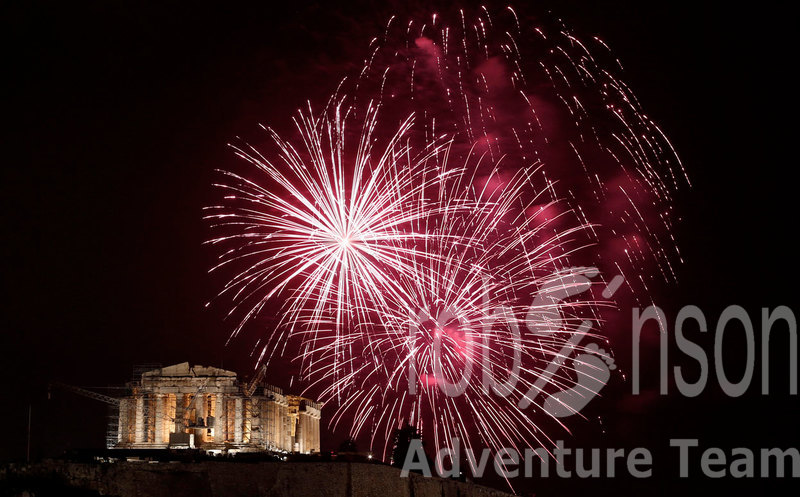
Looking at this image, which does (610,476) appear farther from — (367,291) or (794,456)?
(367,291)

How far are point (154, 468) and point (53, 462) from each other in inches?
133

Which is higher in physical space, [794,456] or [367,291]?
[367,291]

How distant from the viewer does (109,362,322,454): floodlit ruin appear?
2445 inches

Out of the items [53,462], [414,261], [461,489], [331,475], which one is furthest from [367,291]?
[461,489]

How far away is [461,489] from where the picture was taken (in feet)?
139

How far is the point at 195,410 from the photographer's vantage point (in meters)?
62.8

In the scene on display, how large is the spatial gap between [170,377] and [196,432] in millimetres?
3721

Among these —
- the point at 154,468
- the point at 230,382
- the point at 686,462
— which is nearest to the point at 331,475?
the point at 154,468

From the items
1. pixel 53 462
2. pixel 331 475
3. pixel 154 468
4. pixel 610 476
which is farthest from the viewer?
pixel 610 476

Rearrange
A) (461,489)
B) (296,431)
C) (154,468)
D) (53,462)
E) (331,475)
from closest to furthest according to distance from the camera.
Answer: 1. (53,462)
2. (154,468)
3. (331,475)
4. (461,489)
5. (296,431)

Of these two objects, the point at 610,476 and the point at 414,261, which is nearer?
the point at 414,261

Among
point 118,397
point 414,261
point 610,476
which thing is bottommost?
point 610,476

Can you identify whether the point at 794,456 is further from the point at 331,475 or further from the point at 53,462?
the point at 53,462

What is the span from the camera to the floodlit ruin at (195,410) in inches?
2445
